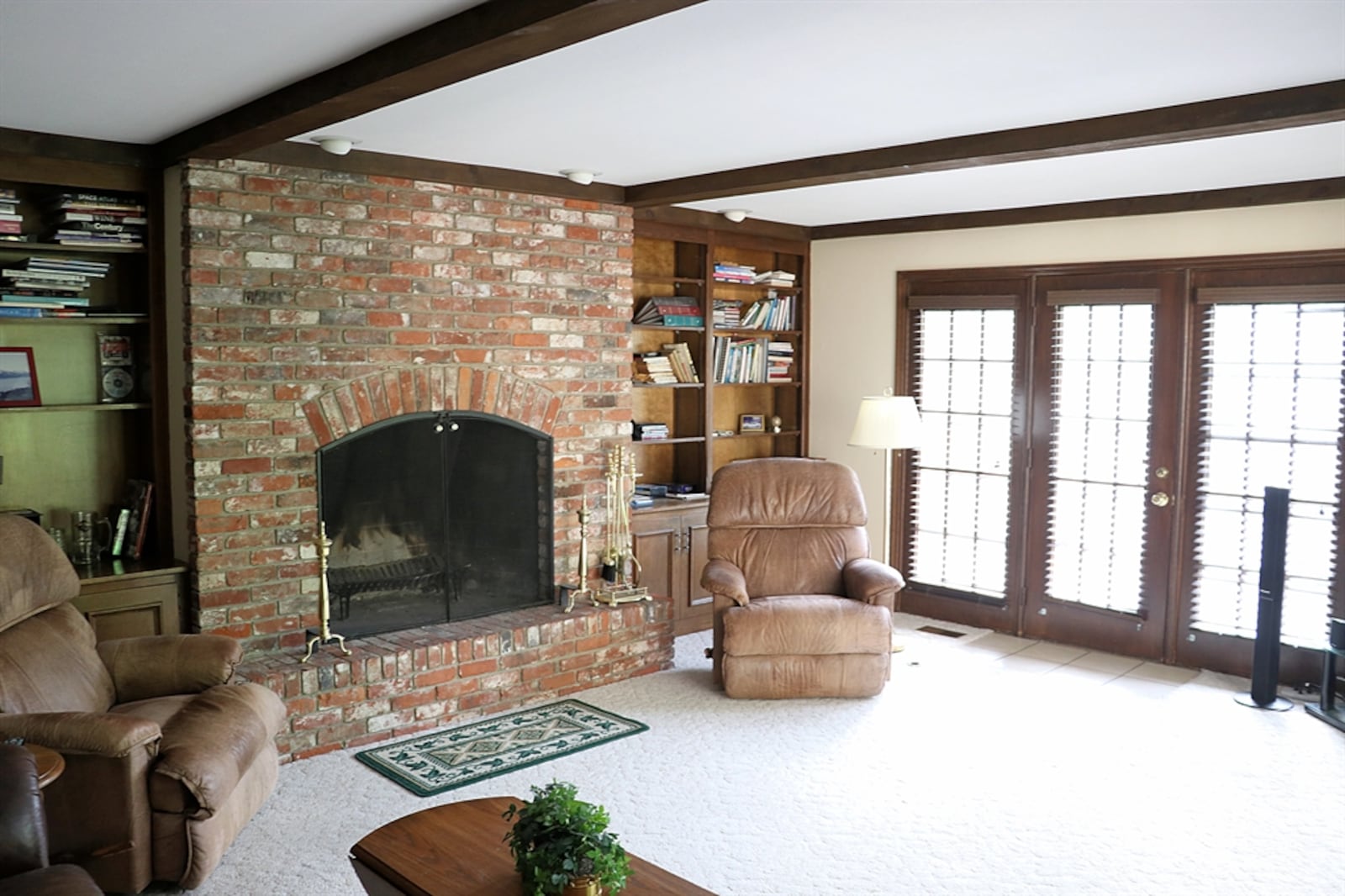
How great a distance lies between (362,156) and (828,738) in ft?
10.3

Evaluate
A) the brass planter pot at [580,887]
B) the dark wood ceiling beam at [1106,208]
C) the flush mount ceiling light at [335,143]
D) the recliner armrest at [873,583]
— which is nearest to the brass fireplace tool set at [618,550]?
the recliner armrest at [873,583]

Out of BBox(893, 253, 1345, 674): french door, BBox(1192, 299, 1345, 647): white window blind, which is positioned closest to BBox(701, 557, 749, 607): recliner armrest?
BBox(893, 253, 1345, 674): french door

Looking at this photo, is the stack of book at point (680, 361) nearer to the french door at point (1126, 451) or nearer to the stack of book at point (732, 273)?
the stack of book at point (732, 273)

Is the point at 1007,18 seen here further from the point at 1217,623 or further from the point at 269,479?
the point at 1217,623

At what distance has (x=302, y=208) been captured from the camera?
4480mm

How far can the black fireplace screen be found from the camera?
479cm

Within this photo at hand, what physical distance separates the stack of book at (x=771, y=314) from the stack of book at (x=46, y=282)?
142 inches

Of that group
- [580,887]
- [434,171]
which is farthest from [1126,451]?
[580,887]

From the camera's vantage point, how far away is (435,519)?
5.08m

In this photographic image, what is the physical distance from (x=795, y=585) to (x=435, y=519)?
1.80 m

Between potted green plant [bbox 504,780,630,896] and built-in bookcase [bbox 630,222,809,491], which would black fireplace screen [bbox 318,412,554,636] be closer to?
built-in bookcase [bbox 630,222,809,491]

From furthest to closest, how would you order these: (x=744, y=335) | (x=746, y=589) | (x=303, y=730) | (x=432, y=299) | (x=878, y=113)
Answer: (x=744, y=335) → (x=746, y=589) → (x=432, y=299) → (x=303, y=730) → (x=878, y=113)

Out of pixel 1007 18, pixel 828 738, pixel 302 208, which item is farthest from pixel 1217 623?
pixel 302 208

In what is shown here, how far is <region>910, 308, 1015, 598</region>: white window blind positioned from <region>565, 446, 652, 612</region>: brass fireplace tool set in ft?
5.83
